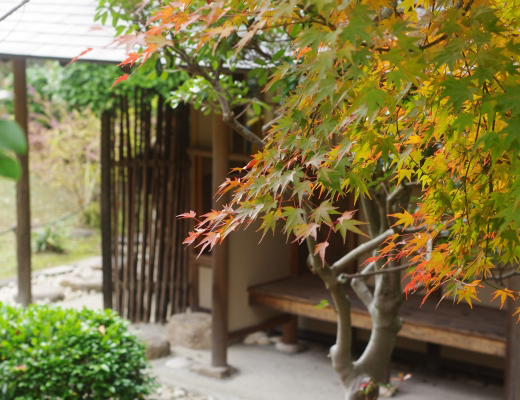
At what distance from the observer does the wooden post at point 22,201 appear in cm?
564

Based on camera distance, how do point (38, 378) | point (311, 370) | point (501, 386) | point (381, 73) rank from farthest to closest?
point (311, 370) → point (501, 386) → point (38, 378) → point (381, 73)

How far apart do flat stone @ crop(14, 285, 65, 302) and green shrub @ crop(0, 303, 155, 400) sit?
388 cm

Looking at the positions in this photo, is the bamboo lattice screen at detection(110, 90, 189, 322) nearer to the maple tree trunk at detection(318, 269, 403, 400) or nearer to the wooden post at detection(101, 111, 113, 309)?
the wooden post at detection(101, 111, 113, 309)

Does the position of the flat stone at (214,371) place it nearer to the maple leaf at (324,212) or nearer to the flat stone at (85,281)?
the flat stone at (85,281)

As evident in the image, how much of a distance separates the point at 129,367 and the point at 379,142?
119 inches

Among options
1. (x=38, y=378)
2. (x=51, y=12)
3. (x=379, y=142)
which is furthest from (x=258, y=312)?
(x=379, y=142)

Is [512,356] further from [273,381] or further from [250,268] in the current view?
[250,268]

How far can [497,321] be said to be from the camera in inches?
202

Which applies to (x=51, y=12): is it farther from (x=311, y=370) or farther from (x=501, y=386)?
(x=501, y=386)

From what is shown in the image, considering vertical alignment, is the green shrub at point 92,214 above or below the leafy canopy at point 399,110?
below

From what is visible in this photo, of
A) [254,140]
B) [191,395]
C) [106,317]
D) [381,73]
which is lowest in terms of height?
[191,395]

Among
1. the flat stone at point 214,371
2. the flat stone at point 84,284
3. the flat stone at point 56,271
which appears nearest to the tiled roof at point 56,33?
the flat stone at point 214,371

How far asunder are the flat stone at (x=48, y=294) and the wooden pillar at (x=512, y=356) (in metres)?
6.02

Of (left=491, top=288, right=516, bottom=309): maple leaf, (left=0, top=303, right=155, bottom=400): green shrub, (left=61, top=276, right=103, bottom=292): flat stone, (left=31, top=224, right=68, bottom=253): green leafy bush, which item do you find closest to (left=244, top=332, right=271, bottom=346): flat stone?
(left=0, top=303, right=155, bottom=400): green shrub
